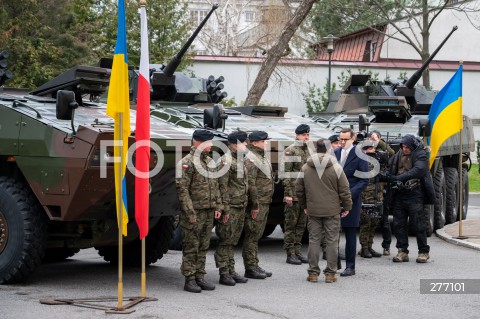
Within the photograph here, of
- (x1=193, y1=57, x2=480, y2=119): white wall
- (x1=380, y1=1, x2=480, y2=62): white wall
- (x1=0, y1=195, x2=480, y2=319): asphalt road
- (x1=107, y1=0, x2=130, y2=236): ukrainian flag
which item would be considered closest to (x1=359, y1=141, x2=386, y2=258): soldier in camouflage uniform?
(x1=0, y1=195, x2=480, y2=319): asphalt road

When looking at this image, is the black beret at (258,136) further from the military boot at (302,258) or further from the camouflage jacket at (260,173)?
the military boot at (302,258)

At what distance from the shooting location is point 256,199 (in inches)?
465

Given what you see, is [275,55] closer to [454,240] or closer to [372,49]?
[454,240]

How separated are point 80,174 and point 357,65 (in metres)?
27.0

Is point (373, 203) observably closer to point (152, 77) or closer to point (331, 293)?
point (331, 293)

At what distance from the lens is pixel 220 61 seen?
34312 mm

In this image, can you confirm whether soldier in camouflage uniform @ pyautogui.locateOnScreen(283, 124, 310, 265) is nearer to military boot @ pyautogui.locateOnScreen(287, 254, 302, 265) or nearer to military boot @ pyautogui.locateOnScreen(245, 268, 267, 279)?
military boot @ pyautogui.locateOnScreen(287, 254, 302, 265)

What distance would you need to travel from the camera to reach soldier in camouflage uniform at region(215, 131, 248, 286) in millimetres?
11203

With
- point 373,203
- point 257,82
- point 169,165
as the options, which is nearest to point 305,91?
point 257,82

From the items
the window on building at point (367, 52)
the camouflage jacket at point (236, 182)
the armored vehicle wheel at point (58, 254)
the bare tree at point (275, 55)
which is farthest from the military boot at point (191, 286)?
the window on building at point (367, 52)

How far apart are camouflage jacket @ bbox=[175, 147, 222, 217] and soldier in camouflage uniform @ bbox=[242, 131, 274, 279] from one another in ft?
3.16

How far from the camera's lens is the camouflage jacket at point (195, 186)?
35.0ft

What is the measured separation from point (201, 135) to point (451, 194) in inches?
350

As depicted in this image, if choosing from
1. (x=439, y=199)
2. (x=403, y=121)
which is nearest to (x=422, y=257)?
(x=439, y=199)
